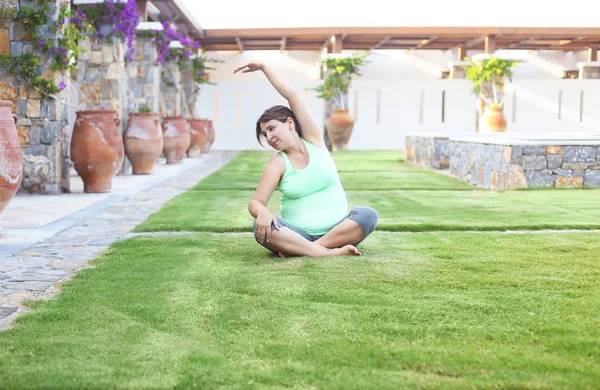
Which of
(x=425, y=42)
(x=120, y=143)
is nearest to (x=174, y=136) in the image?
(x=120, y=143)

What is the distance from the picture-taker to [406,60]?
71.3 feet

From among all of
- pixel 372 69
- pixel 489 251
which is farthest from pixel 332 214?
pixel 372 69

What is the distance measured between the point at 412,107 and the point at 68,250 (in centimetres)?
1699

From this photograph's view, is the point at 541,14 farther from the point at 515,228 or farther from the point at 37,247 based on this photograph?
the point at 37,247

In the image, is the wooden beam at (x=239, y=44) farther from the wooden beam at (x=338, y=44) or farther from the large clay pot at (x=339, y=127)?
the large clay pot at (x=339, y=127)

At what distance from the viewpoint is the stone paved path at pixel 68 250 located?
10.7 ft

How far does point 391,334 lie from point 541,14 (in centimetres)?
1919

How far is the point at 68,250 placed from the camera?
14.3 ft

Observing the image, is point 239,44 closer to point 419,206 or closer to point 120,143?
point 120,143

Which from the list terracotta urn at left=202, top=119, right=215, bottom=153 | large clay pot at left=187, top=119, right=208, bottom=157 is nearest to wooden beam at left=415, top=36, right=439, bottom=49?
terracotta urn at left=202, top=119, right=215, bottom=153

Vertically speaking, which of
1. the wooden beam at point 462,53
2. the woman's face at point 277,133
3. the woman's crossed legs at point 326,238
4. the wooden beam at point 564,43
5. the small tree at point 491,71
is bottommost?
the woman's crossed legs at point 326,238

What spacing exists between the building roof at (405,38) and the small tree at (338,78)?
0.56 m

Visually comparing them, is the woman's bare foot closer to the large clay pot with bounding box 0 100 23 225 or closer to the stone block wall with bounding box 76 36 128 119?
the large clay pot with bounding box 0 100 23 225

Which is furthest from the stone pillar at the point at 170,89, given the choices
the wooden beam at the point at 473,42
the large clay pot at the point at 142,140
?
the wooden beam at the point at 473,42
